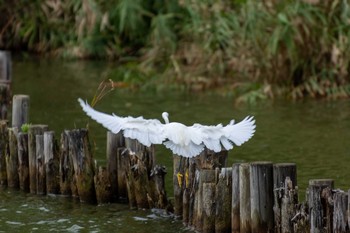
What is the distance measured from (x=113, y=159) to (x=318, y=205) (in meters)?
2.97

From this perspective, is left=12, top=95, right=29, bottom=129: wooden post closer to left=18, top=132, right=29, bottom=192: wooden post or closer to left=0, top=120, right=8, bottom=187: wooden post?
left=0, top=120, right=8, bottom=187: wooden post

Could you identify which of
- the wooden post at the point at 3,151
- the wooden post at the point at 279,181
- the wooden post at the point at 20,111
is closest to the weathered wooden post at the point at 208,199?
the wooden post at the point at 279,181

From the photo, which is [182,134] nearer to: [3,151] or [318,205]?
[318,205]

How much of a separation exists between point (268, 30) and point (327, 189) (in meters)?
9.10

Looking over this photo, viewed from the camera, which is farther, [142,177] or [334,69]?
[334,69]

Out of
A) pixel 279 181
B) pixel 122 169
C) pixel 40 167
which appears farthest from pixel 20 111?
pixel 279 181

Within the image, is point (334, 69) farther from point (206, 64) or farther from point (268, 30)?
point (206, 64)

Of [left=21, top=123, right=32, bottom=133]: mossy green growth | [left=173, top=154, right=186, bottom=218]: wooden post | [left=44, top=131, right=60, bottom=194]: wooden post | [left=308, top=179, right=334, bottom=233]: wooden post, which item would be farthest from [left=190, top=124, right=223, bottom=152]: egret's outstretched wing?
[left=21, top=123, right=32, bottom=133]: mossy green growth

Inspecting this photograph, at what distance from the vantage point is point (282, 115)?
15.3m

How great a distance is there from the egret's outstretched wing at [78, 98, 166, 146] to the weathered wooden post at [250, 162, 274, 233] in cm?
105

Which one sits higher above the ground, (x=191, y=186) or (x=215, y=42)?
(x=215, y=42)

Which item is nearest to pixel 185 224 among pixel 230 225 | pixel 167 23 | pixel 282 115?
pixel 230 225

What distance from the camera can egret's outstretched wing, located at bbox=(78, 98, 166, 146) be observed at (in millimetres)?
9180

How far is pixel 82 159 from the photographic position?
33.7ft
